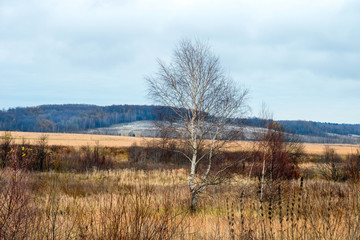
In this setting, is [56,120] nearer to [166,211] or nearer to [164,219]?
[164,219]

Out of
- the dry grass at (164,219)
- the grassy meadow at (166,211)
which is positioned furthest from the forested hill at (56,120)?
the dry grass at (164,219)

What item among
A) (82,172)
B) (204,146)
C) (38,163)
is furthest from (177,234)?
(38,163)

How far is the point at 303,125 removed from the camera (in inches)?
7613

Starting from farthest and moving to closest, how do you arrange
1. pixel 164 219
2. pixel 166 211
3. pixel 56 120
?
pixel 56 120
pixel 164 219
pixel 166 211

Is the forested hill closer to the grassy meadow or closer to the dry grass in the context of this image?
the grassy meadow

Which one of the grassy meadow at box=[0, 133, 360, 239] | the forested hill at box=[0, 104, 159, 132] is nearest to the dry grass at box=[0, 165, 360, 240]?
the grassy meadow at box=[0, 133, 360, 239]

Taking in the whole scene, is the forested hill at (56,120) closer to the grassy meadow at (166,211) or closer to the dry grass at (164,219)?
the grassy meadow at (166,211)

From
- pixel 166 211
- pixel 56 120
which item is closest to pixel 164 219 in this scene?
pixel 166 211

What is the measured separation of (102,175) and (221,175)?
1568cm

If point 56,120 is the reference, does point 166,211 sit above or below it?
below

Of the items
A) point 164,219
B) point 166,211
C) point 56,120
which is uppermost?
point 56,120

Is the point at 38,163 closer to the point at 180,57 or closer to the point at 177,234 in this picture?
the point at 180,57

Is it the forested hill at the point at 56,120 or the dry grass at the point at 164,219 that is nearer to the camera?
the dry grass at the point at 164,219

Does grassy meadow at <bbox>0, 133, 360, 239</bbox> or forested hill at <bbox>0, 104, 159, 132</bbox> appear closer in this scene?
grassy meadow at <bbox>0, 133, 360, 239</bbox>
